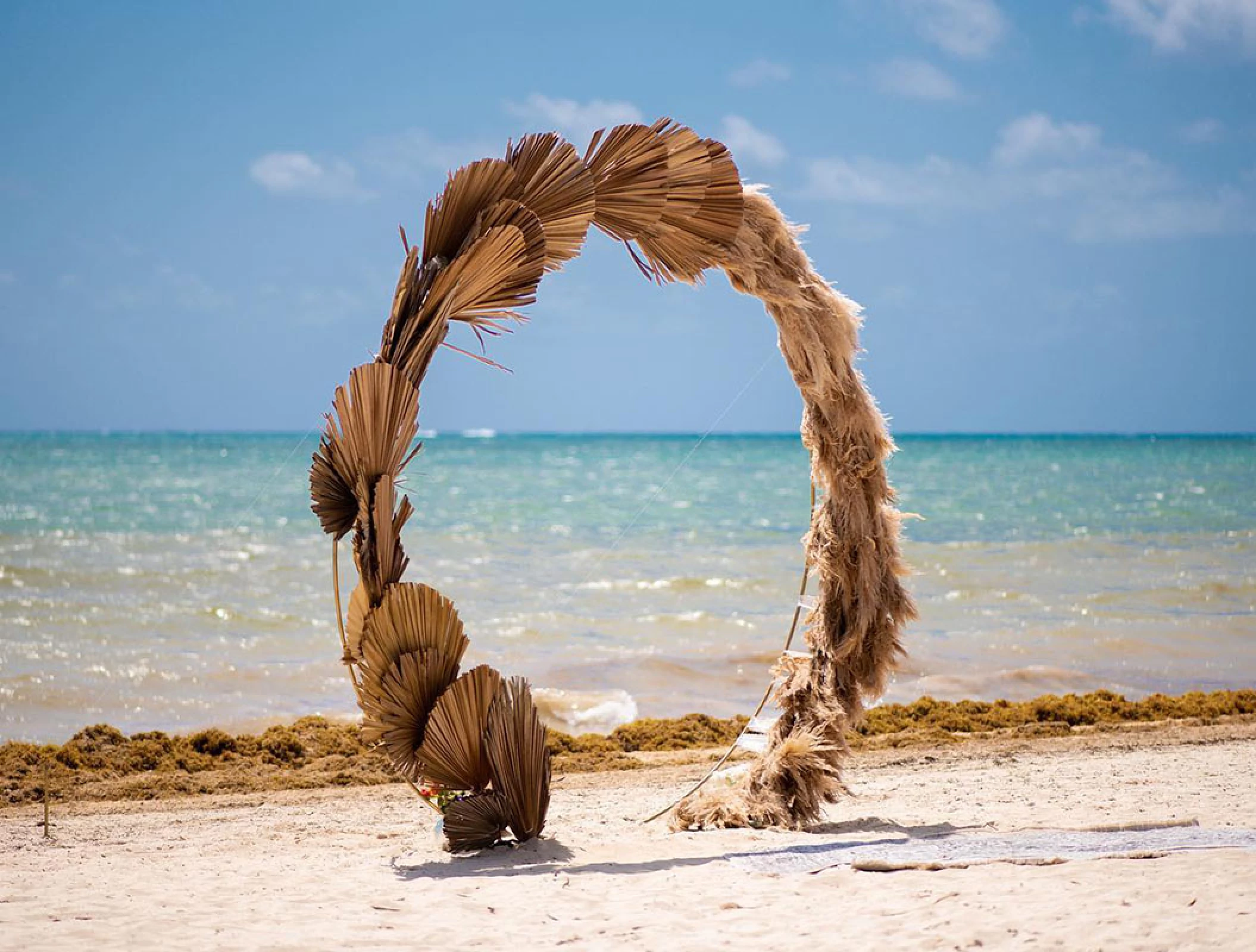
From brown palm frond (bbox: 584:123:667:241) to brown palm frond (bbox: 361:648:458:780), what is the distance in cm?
194

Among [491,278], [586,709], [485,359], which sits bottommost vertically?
[586,709]

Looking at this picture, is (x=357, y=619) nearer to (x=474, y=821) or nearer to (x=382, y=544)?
(x=382, y=544)

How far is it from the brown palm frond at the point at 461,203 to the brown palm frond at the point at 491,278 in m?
0.12

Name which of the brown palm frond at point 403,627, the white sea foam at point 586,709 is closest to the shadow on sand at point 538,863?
the brown palm frond at point 403,627

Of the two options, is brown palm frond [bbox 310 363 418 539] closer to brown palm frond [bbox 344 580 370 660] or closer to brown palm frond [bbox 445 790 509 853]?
brown palm frond [bbox 344 580 370 660]

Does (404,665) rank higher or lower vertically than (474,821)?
higher

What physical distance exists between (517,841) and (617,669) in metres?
5.28

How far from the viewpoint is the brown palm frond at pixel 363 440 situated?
174 inches

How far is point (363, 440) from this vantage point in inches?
175

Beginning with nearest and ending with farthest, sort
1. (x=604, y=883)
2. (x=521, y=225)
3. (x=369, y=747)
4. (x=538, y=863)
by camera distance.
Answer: (x=604, y=883), (x=538, y=863), (x=521, y=225), (x=369, y=747)

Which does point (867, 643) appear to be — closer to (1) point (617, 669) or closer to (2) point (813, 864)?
(2) point (813, 864)

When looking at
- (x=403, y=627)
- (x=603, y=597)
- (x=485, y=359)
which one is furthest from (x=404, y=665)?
(x=603, y=597)

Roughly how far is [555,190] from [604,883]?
2.65 meters

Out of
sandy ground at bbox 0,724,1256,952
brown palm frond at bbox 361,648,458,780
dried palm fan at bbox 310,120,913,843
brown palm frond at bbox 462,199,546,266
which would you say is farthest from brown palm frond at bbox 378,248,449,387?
sandy ground at bbox 0,724,1256,952
